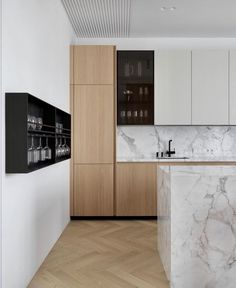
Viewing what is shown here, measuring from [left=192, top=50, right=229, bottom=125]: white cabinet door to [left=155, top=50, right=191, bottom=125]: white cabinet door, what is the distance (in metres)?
0.12

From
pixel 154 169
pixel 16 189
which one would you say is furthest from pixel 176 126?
pixel 16 189

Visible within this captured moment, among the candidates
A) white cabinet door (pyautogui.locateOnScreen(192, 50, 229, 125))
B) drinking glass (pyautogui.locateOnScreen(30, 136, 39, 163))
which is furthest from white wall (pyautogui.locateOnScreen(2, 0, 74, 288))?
white cabinet door (pyautogui.locateOnScreen(192, 50, 229, 125))

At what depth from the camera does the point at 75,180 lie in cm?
441

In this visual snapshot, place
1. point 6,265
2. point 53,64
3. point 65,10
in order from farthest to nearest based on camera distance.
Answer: point 65,10 < point 53,64 < point 6,265

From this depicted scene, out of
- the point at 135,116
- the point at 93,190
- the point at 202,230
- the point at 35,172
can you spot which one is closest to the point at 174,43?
the point at 135,116

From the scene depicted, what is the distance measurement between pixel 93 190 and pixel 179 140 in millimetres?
1669

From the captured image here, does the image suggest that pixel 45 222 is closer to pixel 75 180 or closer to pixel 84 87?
pixel 75 180

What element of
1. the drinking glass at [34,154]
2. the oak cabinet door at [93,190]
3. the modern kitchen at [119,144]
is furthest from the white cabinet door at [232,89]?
the drinking glass at [34,154]

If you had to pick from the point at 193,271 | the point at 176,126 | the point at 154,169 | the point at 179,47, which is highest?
the point at 179,47

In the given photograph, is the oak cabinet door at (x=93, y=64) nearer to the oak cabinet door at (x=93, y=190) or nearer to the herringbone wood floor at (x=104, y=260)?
the oak cabinet door at (x=93, y=190)

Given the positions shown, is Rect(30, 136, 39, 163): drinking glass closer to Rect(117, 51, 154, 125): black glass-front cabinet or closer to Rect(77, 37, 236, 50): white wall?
Rect(117, 51, 154, 125): black glass-front cabinet

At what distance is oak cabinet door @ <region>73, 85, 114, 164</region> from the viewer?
4.39 meters

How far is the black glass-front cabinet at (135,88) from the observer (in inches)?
181

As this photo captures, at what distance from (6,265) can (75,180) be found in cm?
244
